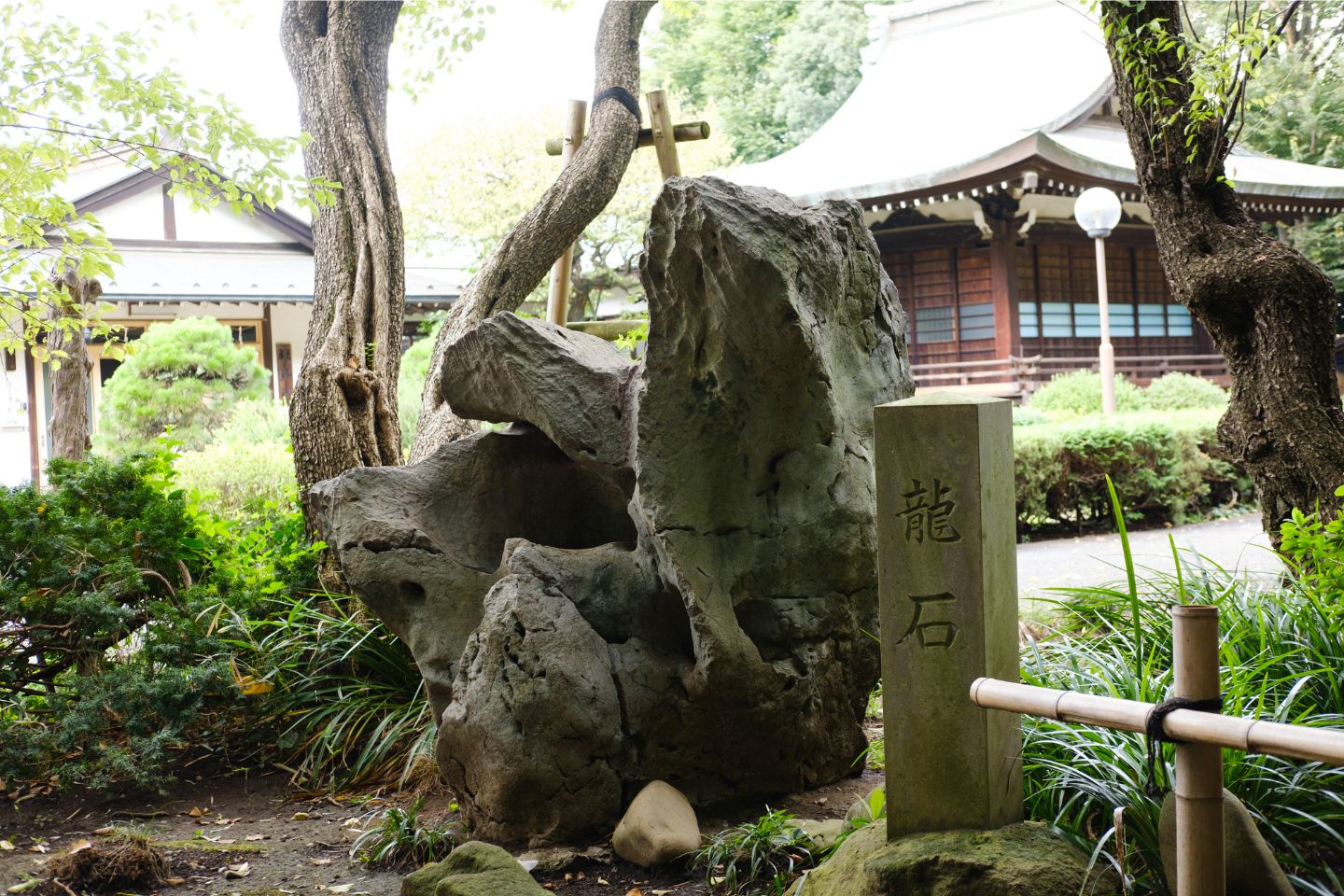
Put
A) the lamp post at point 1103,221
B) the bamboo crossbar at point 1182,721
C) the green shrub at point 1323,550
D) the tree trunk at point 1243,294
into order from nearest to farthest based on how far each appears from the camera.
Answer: the bamboo crossbar at point 1182,721, the green shrub at point 1323,550, the tree trunk at point 1243,294, the lamp post at point 1103,221

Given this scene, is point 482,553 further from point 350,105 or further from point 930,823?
point 350,105

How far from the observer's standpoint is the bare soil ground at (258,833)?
3.44 metres

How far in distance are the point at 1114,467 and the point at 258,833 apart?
848cm

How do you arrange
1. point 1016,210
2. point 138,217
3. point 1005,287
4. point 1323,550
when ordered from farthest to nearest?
Result: point 138,217 < point 1005,287 < point 1016,210 < point 1323,550

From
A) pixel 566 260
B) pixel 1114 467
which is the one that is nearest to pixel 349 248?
pixel 566 260

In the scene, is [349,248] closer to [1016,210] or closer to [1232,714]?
[1232,714]

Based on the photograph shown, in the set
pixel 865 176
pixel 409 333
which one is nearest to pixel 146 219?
pixel 409 333

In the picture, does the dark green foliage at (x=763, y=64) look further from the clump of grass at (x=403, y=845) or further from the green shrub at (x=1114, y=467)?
the clump of grass at (x=403, y=845)

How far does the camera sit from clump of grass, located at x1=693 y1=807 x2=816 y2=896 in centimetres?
324

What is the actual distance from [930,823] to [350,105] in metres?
5.28

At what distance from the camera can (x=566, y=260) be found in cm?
738

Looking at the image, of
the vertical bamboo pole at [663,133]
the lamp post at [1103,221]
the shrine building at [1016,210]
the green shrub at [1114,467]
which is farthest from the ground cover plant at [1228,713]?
the shrine building at [1016,210]

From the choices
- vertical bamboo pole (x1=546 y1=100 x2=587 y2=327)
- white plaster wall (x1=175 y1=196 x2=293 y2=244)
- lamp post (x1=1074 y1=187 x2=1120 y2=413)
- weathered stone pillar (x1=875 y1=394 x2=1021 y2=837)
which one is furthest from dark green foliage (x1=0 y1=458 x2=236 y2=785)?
white plaster wall (x1=175 y1=196 x2=293 y2=244)

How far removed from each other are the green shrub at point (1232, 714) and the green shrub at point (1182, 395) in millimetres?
10918
